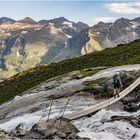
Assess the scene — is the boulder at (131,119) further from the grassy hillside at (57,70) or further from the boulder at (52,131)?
the grassy hillside at (57,70)

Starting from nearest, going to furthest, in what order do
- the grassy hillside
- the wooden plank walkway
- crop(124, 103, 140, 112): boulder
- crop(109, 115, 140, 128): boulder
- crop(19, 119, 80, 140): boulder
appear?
1. crop(19, 119, 80, 140): boulder
2. crop(109, 115, 140, 128): boulder
3. the wooden plank walkway
4. crop(124, 103, 140, 112): boulder
5. the grassy hillside

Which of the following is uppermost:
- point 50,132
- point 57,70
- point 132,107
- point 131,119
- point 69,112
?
point 50,132

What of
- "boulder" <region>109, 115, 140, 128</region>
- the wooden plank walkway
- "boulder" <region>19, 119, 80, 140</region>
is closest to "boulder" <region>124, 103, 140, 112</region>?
the wooden plank walkway

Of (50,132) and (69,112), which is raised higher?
(50,132)

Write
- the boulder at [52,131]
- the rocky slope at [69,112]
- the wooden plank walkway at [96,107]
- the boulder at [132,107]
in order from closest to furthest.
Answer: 1. the boulder at [52,131]
2. the rocky slope at [69,112]
3. the wooden plank walkway at [96,107]
4. the boulder at [132,107]

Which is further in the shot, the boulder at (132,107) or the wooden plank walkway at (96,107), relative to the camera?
the boulder at (132,107)

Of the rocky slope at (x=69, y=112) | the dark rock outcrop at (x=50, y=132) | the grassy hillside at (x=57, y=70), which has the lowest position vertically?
the grassy hillside at (x=57, y=70)

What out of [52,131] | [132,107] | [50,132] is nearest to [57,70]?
[132,107]

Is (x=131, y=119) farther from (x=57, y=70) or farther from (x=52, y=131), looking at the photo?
(x=57, y=70)

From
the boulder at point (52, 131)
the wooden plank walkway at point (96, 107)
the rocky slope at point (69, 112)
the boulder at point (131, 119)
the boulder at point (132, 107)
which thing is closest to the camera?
the boulder at point (52, 131)

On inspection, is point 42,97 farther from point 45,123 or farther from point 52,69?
point 52,69

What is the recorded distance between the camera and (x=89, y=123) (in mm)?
45031

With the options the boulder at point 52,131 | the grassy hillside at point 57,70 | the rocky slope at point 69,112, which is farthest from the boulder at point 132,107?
the grassy hillside at point 57,70

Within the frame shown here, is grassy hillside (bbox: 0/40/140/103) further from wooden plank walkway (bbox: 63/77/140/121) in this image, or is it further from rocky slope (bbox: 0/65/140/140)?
wooden plank walkway (bbox: 63/77/140/121)
